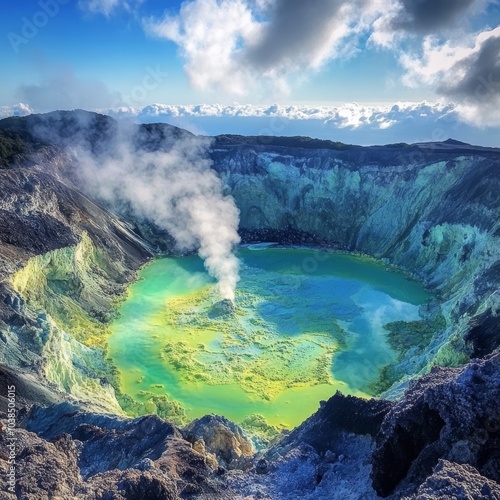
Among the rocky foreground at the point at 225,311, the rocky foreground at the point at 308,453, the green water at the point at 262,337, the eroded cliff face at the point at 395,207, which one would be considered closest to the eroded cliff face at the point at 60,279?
the rocky foreground at the point at 225,311

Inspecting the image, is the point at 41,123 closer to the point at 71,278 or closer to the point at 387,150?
the point at 71,278

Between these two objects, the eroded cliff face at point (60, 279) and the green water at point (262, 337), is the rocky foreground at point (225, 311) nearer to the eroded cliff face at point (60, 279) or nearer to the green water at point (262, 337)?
the eroded cliff face at point (60, 279)

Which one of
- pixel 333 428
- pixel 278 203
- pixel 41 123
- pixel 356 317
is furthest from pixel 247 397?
pixel 41 123

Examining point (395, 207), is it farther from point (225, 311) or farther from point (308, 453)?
point (308, 453)

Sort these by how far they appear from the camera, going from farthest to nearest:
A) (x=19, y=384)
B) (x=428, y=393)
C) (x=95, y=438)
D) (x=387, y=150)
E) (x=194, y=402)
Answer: (x=387, y=150)
(x=194, y=402)
(x=19, y=384)
(x=95, y=438)
(x=428, y=393)

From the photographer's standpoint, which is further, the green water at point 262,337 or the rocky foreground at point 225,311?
the green water at point 262,337

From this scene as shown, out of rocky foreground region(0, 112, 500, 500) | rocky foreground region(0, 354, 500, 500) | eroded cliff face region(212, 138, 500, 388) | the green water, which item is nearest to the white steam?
rocky foreground region(0, 112, 500, 500)
